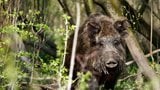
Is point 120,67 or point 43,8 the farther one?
point 43,8

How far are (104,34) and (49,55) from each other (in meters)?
3.33

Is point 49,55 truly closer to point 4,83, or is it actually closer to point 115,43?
point 115,43

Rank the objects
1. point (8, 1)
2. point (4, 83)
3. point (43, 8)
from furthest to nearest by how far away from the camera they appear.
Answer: point (43, 8)
point (8, 1)
point (4, 83)

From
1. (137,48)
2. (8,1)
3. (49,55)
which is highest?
(8,1)

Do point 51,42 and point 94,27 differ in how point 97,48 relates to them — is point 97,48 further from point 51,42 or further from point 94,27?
point 51,42

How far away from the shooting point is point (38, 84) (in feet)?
20.5

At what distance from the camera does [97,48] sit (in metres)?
6.49

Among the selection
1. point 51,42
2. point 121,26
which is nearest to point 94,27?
point 121,26

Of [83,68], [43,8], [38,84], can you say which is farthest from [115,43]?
[43,8]

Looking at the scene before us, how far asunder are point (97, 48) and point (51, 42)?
10.9ft

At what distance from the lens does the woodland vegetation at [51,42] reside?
434 centimetres

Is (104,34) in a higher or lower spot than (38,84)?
higher

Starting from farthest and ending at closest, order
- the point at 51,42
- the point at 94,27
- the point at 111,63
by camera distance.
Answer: the point at 51,42
the point at 94,27
the point at 111,63

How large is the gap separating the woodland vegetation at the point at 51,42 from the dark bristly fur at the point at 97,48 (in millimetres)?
334
